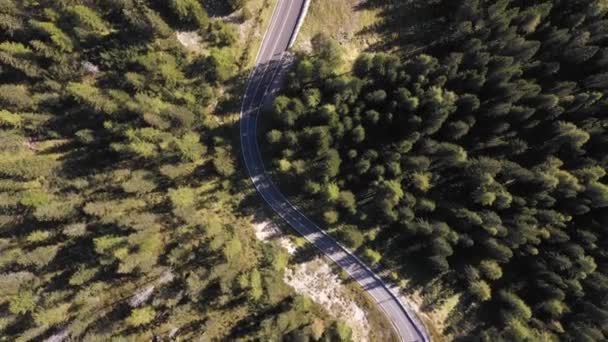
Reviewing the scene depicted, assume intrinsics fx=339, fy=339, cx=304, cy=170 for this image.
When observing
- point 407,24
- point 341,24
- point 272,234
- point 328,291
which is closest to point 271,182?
point 272,234

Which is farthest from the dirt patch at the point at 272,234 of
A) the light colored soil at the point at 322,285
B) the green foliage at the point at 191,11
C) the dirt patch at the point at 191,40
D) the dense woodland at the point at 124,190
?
the green foliage at the point at 191,11

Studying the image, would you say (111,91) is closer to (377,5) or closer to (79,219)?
(79,219)

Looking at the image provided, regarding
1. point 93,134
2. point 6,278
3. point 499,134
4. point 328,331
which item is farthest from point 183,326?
point 499,134

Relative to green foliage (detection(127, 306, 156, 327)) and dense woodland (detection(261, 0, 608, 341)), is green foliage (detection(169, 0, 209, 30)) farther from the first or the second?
green foliage (detection(127, 306, 156, 327))

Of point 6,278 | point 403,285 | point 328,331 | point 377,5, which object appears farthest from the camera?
point 377,5

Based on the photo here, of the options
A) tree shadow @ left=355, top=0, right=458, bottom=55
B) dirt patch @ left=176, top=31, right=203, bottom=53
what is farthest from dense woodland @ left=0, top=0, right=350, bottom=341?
tree shadow @ left=355, top=0, right=458, bottom=55

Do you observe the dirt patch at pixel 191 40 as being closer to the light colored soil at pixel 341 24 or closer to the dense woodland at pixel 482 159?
the dense woodland at pixel 482 159
